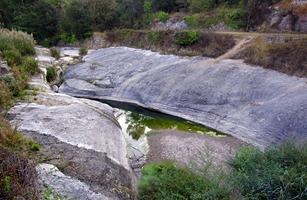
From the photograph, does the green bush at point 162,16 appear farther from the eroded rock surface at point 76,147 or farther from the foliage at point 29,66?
the eroded rock surface at point 76,147

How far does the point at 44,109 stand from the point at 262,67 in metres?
13.6

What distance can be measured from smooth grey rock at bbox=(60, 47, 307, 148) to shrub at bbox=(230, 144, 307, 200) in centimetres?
446

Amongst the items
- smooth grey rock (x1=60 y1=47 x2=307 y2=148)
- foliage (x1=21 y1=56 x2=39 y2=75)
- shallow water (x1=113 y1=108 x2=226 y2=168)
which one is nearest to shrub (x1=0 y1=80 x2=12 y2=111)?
shallow water (x1=113 y1=108 x2=226 y2=168)

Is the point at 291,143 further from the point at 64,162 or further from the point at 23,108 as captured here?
the point at 23,108

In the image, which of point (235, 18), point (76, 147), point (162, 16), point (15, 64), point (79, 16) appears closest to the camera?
point (76, 147)

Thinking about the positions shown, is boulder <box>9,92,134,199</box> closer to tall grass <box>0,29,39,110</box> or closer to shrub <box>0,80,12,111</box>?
shrub <box>0,80,12,111</box>

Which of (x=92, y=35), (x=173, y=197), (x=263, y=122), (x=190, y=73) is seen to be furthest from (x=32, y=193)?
(x=92, y=35)

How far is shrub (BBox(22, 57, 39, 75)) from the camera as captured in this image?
22389 millimetres

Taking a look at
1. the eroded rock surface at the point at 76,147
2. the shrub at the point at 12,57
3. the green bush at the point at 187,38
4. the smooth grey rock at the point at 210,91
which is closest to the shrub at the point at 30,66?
the shrub at the point at 12,57

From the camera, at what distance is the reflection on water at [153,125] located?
1817cm

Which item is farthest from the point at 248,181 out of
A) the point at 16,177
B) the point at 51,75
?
the point at 51,75

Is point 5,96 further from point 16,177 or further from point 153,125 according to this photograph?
point 16,177

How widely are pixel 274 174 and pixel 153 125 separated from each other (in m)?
10.2

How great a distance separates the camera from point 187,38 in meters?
30.1
